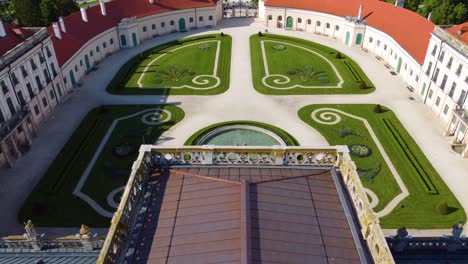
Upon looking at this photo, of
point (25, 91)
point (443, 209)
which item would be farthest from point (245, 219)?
point (25, 91)

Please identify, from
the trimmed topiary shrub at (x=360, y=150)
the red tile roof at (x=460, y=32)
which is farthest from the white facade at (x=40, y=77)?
the red tile roof at (x=460, y=32)

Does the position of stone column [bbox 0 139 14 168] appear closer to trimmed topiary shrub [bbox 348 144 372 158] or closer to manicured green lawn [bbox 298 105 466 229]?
manicured green lawn [bbox 298 105 466 229]

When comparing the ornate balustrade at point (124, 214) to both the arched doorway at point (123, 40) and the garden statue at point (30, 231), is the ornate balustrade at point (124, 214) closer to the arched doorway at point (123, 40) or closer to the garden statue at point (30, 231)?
the garden statue at point (30, 231)

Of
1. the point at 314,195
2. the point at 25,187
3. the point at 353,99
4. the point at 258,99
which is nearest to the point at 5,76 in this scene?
the point at 25,187

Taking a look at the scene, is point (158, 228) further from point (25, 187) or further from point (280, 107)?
point (280, 107)

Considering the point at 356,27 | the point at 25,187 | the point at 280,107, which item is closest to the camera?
the point at 25,187

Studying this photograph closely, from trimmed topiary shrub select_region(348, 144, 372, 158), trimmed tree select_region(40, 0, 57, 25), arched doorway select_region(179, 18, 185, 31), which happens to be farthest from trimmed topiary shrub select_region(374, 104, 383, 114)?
trimmed tree select_region(40, 0, 57, 25)

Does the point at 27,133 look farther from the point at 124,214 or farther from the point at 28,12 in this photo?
the point at 124,214
